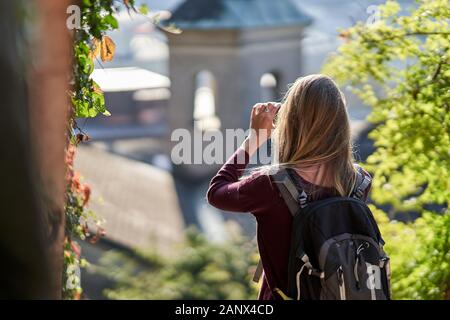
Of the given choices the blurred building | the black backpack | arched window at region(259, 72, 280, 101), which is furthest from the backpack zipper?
arched window at region(259, 72, 280, 101)

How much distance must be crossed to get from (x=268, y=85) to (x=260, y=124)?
26.8 m

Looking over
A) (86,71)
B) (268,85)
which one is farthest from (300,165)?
(268,85)

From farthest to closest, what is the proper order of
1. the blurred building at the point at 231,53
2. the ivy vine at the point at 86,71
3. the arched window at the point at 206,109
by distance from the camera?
the arched window at the point at 206,109
the blurred building at the point at 231,53
the ivy vine at the point at 86,71

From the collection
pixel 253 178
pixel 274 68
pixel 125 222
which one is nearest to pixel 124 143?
pixel 274 68

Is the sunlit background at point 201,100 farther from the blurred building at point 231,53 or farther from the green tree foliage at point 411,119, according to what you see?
the green tree foliage at point 411,119

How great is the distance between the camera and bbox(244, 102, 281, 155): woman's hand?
10.00ft

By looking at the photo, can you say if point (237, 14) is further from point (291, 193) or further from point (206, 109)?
point (291, 193)

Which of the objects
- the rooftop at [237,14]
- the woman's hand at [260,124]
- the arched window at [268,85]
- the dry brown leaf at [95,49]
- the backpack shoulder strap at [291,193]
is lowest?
the arched window at [268,85]

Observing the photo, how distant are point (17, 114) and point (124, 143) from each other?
3212cm

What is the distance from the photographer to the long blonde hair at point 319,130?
2777 mm

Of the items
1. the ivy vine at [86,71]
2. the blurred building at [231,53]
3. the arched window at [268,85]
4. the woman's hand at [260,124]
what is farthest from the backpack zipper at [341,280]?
the arched window at [268,85]

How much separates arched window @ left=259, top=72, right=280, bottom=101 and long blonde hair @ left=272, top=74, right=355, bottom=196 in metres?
25.7

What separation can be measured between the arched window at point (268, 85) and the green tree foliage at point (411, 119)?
23.1m

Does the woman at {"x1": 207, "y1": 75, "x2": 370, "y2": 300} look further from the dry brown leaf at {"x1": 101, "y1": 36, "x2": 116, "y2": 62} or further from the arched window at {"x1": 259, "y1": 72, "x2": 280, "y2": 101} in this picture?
the arched window at {"x1": 259, "y1": 72, "x2": 280, "y2": 101}
